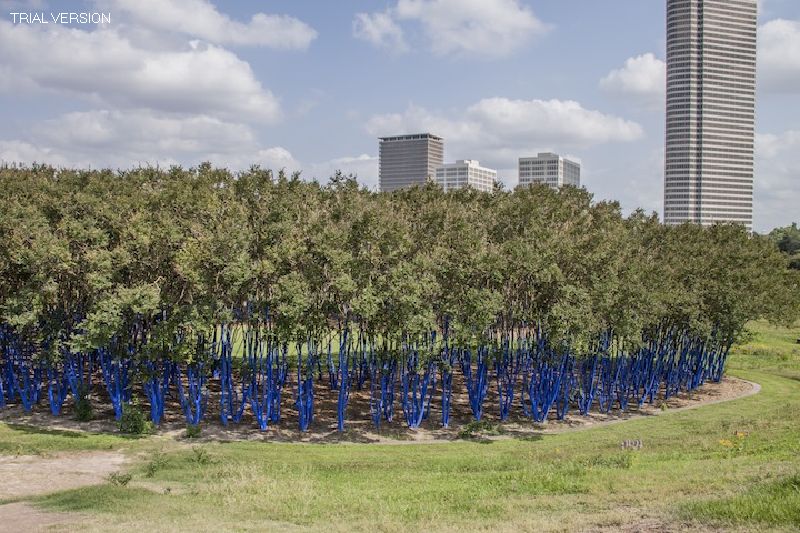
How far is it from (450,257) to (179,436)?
56.2ft

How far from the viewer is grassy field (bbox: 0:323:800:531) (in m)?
18.0

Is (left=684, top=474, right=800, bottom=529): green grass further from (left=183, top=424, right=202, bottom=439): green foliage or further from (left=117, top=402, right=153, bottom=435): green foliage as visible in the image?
(left=117, top=402, right=153, bottom=435): green foliage

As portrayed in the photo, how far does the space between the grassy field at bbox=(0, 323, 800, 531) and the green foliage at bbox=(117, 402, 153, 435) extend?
107 cm

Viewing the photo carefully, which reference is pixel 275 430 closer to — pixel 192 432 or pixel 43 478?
pixel 192 432

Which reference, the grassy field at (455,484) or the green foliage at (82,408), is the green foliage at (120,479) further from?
the green foliage at (82,408)

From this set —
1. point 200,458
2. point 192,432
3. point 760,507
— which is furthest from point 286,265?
point 760,507

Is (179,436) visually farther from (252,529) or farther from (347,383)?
(252,529)

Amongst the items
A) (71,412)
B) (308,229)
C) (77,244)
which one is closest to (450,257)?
(308,229)

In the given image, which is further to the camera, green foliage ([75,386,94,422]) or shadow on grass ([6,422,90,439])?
green foliage ([75,386,94,422])

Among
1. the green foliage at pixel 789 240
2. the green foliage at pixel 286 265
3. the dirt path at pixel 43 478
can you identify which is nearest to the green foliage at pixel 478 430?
the green foliage at pixel 286 265

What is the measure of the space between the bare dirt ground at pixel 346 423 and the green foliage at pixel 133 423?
0.87 meters

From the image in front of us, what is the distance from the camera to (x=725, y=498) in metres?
17.5

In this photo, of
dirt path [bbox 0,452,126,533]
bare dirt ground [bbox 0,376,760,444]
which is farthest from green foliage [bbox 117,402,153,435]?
dirt path [bbox 0,452,126,533]

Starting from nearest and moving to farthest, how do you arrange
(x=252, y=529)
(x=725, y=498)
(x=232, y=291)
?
1. (x=725, y=498)
2. (x=252, y=529)
3. (x=232, y=291)
